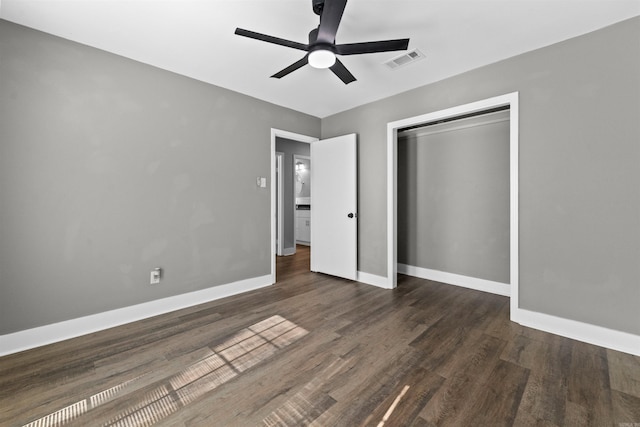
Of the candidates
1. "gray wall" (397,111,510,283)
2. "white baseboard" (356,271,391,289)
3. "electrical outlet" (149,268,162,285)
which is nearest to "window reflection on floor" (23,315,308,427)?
"electrical outlet" (149,268,162,285)

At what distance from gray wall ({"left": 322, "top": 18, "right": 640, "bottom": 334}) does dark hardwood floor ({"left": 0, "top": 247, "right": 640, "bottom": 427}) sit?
0.44m

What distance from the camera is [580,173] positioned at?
237cm

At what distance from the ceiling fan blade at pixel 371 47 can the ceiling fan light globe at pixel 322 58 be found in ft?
0.23

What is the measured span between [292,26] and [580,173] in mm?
2749

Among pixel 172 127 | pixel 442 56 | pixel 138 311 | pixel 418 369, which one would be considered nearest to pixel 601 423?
pixel 418 369

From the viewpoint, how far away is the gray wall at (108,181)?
2201 mm

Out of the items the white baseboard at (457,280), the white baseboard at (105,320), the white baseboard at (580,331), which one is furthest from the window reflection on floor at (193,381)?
the white baseboard at (457,280)

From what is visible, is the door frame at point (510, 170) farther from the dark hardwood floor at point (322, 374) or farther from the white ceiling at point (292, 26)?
the dark hardwood floor at point (322, 374)

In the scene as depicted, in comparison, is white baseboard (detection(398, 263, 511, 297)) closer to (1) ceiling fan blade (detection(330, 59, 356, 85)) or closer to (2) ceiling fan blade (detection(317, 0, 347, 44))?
(1) ceiling fan blade (detection(330, 59, 356, 85))

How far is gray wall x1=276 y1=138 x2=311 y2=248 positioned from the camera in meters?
6.09

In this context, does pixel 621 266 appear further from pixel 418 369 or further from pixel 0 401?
pixel 0 401

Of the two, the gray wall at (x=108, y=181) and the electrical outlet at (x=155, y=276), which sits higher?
the gray wall at (x=108, y=181)

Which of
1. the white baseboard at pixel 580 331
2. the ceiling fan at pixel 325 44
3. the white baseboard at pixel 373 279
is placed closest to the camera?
the ceiling fan at pixel 325 44

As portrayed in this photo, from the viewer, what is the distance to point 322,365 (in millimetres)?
1981
